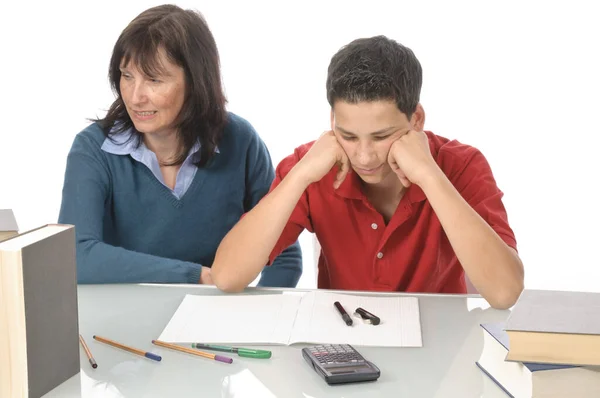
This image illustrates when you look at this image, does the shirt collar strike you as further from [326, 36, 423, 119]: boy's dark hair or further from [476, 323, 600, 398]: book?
[476, 323, 600, 398]: book

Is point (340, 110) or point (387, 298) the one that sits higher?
point (340, 110)

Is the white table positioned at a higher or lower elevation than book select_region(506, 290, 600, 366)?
lower

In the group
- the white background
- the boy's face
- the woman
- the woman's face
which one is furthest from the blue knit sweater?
the white background

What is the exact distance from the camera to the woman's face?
213cm

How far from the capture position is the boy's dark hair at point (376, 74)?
1.80 m

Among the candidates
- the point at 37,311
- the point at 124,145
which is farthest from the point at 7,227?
the point at 124,145

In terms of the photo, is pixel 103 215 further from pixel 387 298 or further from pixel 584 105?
pixel 584 105

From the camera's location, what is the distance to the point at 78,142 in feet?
7.20

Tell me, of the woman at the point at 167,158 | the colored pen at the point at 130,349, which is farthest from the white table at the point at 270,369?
the woman at the point at 167,158

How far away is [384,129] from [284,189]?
248mm

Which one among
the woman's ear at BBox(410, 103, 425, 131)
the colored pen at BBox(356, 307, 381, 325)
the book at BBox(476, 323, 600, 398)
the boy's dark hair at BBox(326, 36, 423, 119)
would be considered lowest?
the colored pen at BBox(356, 307, 381, 325)

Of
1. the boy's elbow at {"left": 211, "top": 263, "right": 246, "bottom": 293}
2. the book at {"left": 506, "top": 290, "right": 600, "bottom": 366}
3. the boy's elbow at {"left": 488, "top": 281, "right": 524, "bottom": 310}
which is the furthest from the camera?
the boy's elbow at {"left": 211, "top": 263, "right": 246, "bottom": 293}

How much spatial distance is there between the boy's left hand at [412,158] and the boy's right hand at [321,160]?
0.36 feet

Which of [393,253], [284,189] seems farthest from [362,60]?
[393,253]
